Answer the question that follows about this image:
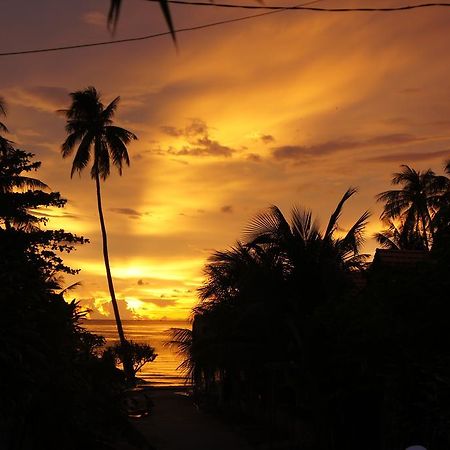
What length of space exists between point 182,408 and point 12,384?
22272 mm

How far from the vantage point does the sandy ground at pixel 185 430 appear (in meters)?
18.4

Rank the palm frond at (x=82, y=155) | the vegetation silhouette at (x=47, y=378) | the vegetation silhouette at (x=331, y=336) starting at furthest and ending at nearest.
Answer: the palm frond at (x=82, y=155) < the vegetation silhouette at (x=331, y=336) < the vegetation silhouette at (x=47, y=378)

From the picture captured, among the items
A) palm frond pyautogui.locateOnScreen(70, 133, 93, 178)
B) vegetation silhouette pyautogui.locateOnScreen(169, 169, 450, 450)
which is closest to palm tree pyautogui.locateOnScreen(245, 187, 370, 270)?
vegetation silhouette pyautogui.locateOnScreen(169, 169, 450, 450)

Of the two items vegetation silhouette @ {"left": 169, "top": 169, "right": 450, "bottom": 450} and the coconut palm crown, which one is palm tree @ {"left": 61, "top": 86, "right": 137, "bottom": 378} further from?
vegetation silhouette @ {"left": 169, "top": 169, "right": 450, "bottom": 450}

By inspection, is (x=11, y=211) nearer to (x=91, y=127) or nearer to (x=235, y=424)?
(x=235, y=424)

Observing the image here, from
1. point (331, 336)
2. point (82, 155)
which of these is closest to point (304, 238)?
point (331, 336)

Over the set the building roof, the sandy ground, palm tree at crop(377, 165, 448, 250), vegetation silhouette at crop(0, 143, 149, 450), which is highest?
palm tree at crop(377, 165, 448, 250)

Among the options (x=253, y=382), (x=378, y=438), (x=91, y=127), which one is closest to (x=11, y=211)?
(x=253, y=382)

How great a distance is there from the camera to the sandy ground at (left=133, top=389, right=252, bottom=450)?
1839cm

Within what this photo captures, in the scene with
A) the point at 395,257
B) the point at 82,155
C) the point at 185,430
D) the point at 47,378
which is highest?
the point at 82,155

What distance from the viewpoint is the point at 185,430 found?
21.5 m

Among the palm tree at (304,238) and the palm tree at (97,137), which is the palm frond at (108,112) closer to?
the palm tree at (97,137)

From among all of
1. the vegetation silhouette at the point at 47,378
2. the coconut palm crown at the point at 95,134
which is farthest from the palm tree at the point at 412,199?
the vegetation silhouette at the point at 47,378

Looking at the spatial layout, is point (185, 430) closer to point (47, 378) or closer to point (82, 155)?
point (47, 378)
